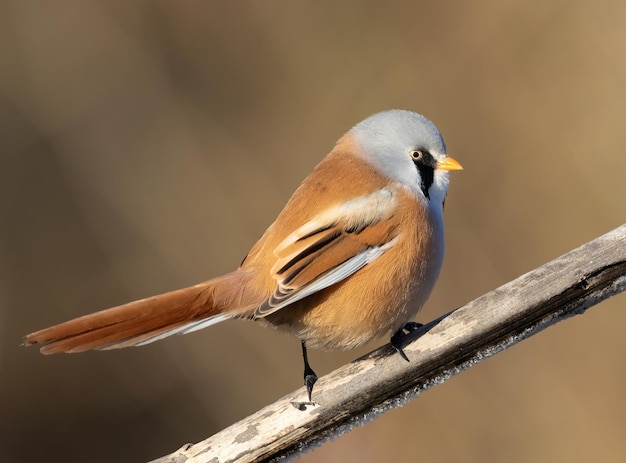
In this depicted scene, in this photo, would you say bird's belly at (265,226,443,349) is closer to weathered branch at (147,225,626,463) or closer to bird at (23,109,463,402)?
bird at (23,109,463,402)

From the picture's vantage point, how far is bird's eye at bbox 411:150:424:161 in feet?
12.0

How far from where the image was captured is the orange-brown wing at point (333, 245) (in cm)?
330

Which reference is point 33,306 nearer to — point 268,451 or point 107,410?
point 107,410

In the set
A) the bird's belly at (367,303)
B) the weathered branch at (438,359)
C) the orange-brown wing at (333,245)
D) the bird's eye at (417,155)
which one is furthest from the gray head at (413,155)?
the weathered branch at (438,359)

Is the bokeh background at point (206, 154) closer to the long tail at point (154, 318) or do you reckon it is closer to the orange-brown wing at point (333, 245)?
the orange-brown wing at point (333, 245)

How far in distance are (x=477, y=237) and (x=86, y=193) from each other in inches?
109

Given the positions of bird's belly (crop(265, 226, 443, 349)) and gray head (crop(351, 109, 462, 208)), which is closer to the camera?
bird's belly (crop(265, 226, 443, 349))

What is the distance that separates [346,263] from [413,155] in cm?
63

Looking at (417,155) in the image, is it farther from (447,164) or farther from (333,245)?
(333,245)

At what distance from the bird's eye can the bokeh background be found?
67.4 inches

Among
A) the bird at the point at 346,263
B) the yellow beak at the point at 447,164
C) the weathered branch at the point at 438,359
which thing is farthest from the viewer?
the yellow beak at the point at 447,164

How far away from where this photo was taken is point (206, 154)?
19.5ft

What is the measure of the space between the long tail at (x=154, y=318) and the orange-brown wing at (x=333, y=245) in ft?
0.47

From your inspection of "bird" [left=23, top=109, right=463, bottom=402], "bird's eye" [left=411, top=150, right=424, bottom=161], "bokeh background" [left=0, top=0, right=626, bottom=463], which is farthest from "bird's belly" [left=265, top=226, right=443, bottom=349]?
"bokeh background" [left=0, top=0, right=626, bottom=463]
